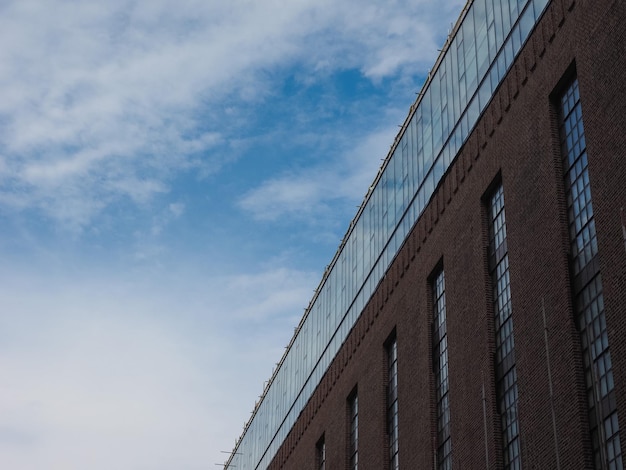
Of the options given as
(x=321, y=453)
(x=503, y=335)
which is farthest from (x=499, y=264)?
(x=321, y=453)

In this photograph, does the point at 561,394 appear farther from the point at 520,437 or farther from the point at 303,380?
the point at 303,380

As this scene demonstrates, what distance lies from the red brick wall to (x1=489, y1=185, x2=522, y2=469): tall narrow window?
360 mm

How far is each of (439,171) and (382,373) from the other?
11962 mm

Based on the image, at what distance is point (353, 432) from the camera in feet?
195

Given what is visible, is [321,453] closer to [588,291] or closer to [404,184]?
[404,184]

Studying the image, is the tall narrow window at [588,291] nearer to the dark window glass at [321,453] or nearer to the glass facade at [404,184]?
the glass facade at [404,184]

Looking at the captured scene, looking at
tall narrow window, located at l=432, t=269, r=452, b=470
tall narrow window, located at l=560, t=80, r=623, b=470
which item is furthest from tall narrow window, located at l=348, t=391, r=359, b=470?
tall narrow window, located at l=560, t=80, r=623, b=470

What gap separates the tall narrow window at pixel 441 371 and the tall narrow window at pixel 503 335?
5.20 m

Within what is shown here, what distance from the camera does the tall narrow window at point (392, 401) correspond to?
51594 mm

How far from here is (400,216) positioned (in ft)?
183

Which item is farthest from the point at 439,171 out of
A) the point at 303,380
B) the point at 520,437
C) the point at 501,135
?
the point at 303,380

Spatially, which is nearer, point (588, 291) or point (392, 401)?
point (588, 291)

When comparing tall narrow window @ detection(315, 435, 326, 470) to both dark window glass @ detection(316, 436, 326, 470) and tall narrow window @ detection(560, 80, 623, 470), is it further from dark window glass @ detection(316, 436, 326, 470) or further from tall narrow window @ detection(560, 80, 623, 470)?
tall narrow window @ detection(560, 80, 623, 470)

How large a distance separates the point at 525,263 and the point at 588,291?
171 inches
